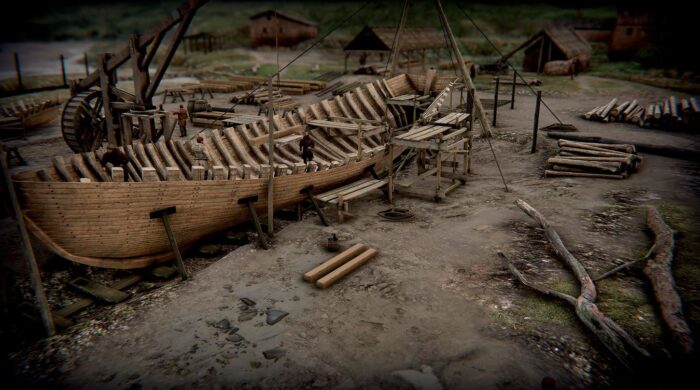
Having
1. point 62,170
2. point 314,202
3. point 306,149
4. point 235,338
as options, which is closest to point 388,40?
point 306,149

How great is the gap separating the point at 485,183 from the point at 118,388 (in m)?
11.2

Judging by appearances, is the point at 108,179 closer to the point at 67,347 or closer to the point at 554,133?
the point at 67,347

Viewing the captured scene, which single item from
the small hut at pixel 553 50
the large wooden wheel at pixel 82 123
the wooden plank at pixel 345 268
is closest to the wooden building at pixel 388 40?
the small hut at pixel 553 50

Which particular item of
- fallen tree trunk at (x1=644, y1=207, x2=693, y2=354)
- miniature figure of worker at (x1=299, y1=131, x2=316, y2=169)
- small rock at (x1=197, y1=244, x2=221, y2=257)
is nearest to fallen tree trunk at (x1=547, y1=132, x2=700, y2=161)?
fallen tree trunk at (x1=644, y1=207, x2=693, y2=354)

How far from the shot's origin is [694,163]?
590 inches

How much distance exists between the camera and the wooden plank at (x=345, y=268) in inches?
Result: 328

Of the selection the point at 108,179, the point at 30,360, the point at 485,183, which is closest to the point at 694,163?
the point at 485,183

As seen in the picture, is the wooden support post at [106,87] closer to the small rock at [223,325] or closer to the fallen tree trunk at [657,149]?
the small rock at [223,325]

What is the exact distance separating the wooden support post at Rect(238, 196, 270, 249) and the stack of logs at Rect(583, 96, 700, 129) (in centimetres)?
1712

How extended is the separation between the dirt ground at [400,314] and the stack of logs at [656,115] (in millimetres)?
8496

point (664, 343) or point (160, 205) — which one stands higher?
→ point (160, 205)

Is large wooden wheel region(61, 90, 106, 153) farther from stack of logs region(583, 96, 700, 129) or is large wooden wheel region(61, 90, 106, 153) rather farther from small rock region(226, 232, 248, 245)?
stack of logs region(583, 96, 700, 129)

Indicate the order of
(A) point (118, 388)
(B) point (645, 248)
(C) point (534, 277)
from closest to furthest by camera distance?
(A) point (118, 388) → (C) point (534, 277) → (B) point (645, 248)

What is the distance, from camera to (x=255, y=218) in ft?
33.3
